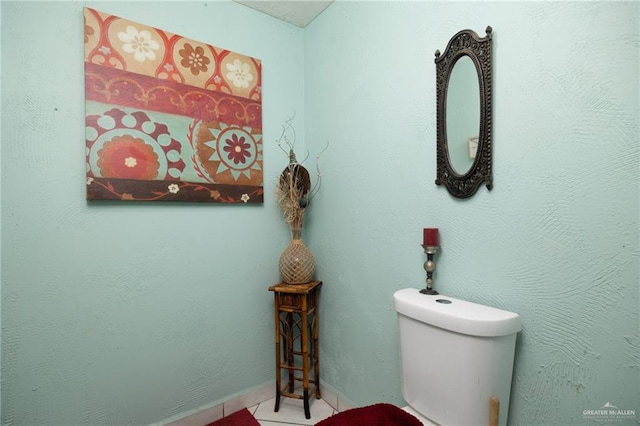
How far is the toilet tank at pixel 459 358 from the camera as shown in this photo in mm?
849

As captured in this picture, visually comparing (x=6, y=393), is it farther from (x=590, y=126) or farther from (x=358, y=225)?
(x=590, y=126)

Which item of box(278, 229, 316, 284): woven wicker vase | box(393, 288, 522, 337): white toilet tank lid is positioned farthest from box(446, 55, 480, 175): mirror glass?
box(278, 229, 316, 284): woven wicker vase

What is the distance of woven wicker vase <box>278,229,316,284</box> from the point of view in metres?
1.60

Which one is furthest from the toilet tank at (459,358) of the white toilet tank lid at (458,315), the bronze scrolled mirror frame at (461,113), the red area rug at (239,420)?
the red area rug at (239,420)

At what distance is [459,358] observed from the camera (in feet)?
2.88

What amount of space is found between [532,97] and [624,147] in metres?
0.26

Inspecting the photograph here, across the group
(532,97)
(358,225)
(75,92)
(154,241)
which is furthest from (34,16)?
(532,97)

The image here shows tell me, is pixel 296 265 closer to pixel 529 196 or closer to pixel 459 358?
pixel 459 358

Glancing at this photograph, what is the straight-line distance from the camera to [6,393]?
1141 mm

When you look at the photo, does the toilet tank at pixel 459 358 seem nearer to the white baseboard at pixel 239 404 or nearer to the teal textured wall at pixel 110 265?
the white baseboard at pixel 239 404

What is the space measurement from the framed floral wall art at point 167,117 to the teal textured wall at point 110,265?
59 mm

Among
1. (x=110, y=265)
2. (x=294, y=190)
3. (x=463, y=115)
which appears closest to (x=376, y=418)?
(x=463, y=115)

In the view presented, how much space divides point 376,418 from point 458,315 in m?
0.37

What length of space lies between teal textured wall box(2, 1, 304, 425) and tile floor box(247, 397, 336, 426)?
5.3 inches
